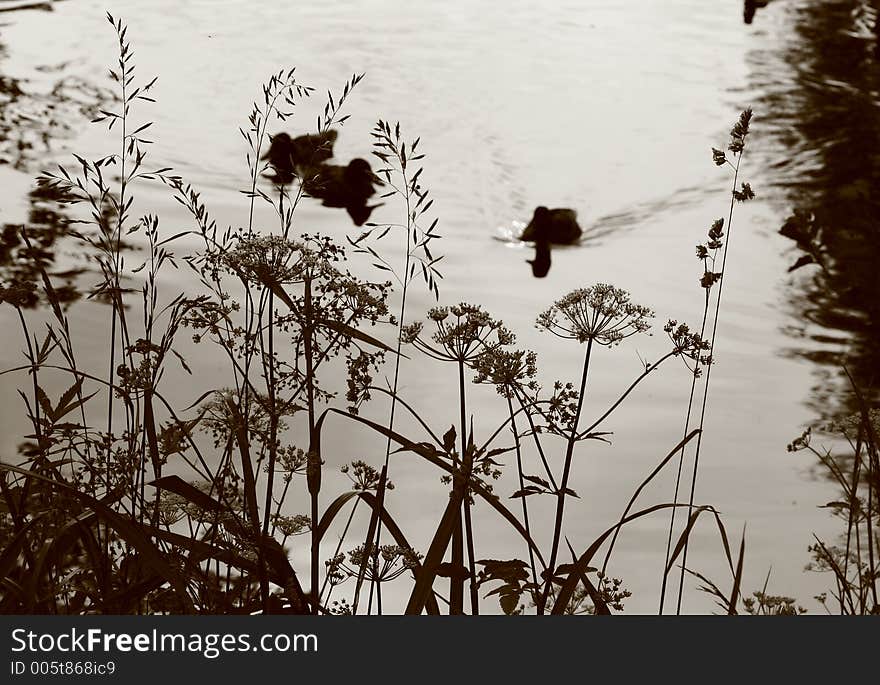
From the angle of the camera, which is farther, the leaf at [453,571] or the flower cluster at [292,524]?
the flower cluster at [292,524]

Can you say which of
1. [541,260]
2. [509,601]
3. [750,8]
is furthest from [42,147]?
[750,8]

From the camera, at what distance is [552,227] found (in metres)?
11.1

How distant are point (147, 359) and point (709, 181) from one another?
441 inches

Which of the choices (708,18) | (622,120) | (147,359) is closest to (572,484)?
(147,359)

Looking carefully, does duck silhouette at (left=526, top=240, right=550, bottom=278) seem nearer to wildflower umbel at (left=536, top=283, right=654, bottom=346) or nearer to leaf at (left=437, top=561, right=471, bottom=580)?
wildflower umbel at (left=536, top=283, right=654, bottom=346)

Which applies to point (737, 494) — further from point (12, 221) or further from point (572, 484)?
point (12, 221)

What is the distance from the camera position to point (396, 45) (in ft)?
50.4

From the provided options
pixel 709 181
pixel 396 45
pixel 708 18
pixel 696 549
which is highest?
pixel 708 18

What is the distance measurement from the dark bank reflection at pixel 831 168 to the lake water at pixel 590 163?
0.13 ft

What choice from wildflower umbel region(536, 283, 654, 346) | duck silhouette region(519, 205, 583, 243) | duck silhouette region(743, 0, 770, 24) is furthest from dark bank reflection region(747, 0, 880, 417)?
wildflower umbel region(536, 283, 654, 346)

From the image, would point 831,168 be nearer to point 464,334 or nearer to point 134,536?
point 464,334

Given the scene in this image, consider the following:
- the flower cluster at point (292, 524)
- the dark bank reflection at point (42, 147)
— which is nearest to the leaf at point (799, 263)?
the dark bank reflection at point (42, 147)

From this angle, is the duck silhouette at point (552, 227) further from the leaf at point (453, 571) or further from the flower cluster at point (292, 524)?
the leaf at point (453, 571)

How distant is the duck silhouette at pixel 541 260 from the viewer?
33.2 ft
